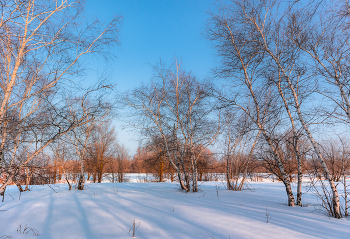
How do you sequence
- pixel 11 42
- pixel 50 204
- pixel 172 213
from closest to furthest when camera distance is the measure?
1. pixel 11 42
2. pixel 172 213
3. pixel 50 204

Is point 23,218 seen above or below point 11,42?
below

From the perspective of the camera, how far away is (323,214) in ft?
16.0

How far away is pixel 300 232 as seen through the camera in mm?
3609

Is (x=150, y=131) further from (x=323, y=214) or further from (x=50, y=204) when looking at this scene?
(x=323, y=214)

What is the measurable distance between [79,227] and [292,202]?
640 cm

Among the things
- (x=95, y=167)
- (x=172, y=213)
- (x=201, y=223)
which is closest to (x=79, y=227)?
(x=172, y=213)

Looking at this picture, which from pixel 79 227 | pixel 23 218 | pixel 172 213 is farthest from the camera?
pixel 172 213

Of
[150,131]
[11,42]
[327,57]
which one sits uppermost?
[327,57]

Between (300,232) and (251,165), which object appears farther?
→ (251,165)

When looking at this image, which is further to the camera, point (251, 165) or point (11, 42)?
point (251, 165)

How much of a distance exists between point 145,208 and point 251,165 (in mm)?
7062

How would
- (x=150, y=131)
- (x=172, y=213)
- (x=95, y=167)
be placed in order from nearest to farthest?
(x=172, y=213) → (x=150, y=131) → (x=95, y=167)

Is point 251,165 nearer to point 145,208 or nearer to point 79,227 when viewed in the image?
point 145,208

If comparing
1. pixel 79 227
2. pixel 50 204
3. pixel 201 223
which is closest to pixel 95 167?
pixel 50 204
